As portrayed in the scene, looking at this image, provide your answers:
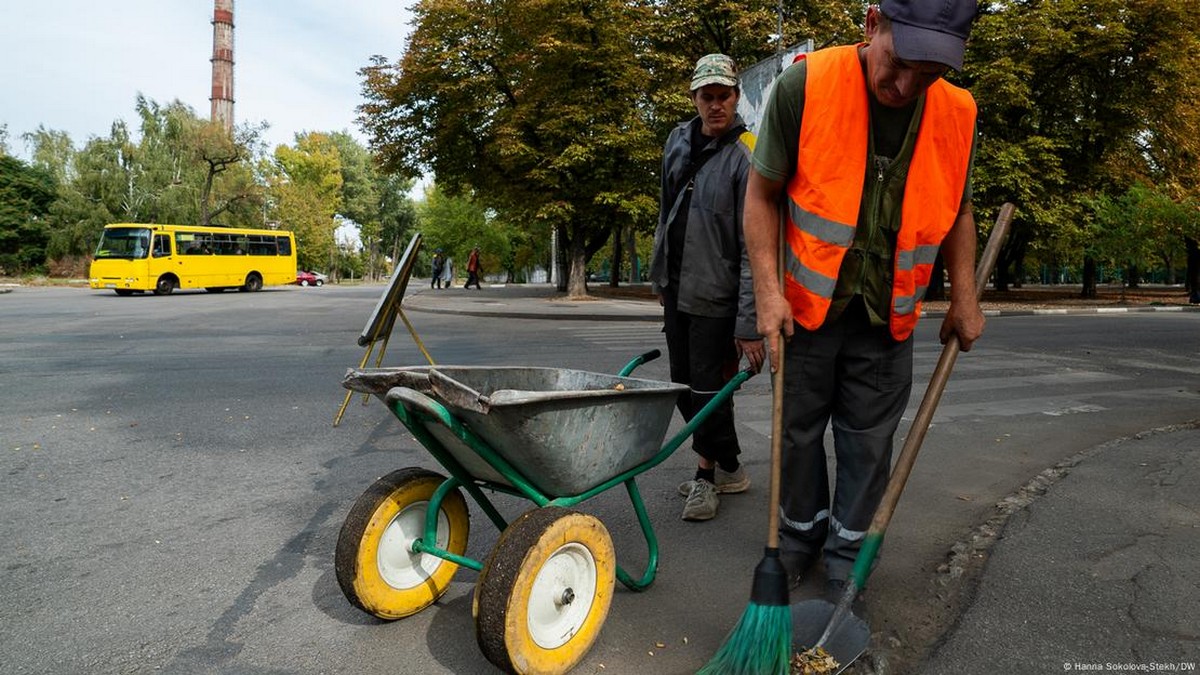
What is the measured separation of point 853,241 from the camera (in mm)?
2438

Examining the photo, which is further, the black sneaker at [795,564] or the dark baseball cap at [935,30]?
the black sneaker at [795,564]

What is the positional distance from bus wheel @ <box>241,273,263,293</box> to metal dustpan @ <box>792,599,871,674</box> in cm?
3311

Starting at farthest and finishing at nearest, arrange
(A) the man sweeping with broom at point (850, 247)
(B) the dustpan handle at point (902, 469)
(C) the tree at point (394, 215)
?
(C) the tree at point (394, 215) < (B) the dustpan handle at point (902, 469) < (A) the man sweeping with broom at point (850, 247)

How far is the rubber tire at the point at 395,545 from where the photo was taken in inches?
92.6

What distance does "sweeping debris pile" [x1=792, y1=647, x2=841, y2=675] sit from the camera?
2055 millimetres

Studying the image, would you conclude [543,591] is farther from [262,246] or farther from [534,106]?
[262,246]

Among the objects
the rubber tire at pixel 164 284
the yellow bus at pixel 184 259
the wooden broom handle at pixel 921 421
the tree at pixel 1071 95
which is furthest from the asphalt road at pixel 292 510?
the rubber tire at pixel 164 284

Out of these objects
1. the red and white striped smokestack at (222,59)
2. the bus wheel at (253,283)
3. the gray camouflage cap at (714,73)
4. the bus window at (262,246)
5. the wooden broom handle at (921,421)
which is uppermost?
the red and white striped smokestack at (222,59)

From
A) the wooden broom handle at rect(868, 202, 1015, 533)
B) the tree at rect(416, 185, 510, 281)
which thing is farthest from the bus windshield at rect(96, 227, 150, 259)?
the tree at rect(416, 185, 510, 281)

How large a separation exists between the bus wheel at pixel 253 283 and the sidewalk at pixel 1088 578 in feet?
107

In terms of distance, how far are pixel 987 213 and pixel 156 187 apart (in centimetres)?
4322

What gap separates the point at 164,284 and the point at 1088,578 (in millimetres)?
29888

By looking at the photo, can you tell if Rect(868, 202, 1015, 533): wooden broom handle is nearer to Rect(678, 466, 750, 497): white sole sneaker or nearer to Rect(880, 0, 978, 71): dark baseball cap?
Rect(880, 0, 978, 71): dark baseball cap

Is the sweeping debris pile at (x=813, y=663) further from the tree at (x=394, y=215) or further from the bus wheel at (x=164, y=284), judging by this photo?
the tree at (x=394, y=215)
